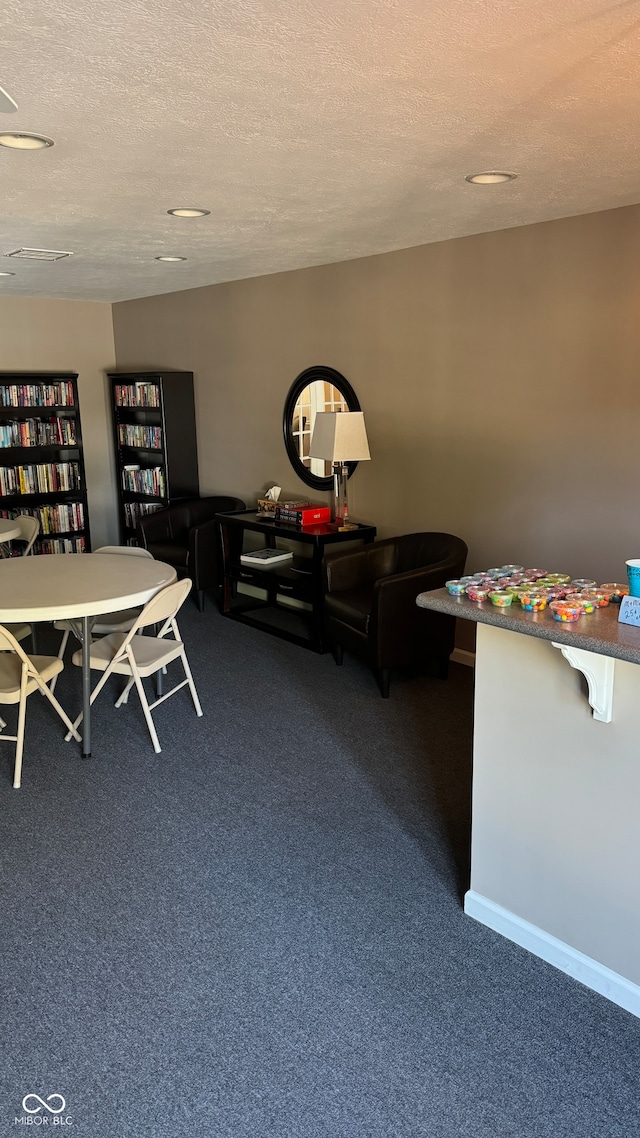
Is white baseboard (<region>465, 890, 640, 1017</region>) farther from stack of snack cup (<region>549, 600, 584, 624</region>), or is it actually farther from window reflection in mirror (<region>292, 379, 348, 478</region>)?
window reflection in mirror (<region>292, 379, 348, 478</region>)

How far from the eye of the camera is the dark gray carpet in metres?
1.86

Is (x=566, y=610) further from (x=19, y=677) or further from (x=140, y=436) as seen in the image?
(x=140, y=436)

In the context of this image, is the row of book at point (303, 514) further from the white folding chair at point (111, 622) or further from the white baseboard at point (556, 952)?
the white baseboard at point (556, 952)

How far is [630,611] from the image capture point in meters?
1.97

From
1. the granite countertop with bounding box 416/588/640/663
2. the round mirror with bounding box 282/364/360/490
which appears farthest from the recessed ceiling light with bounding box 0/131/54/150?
the round mirror with bounding box 282/364/360/490

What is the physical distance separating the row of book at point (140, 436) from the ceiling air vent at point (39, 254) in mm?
2068

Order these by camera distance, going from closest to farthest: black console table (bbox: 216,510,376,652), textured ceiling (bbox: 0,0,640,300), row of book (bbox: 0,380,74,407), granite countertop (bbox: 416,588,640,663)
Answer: textured ceiling (bbox: 0,0,640,300) → granite countertop (bbox: 416,588,640,663) → black console table (bbox: 216,510,376,652) → row of book (bbox: 0,380,74,407)

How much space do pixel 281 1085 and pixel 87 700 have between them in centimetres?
204

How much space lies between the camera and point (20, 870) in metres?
2.79

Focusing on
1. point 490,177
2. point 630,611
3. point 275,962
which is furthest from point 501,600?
point 490,177

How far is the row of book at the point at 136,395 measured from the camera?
6656 mm

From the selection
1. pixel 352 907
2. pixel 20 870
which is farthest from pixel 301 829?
pixel 20 870

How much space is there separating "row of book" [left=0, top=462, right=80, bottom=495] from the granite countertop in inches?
220

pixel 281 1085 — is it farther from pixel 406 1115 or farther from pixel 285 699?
pixel 285 699
